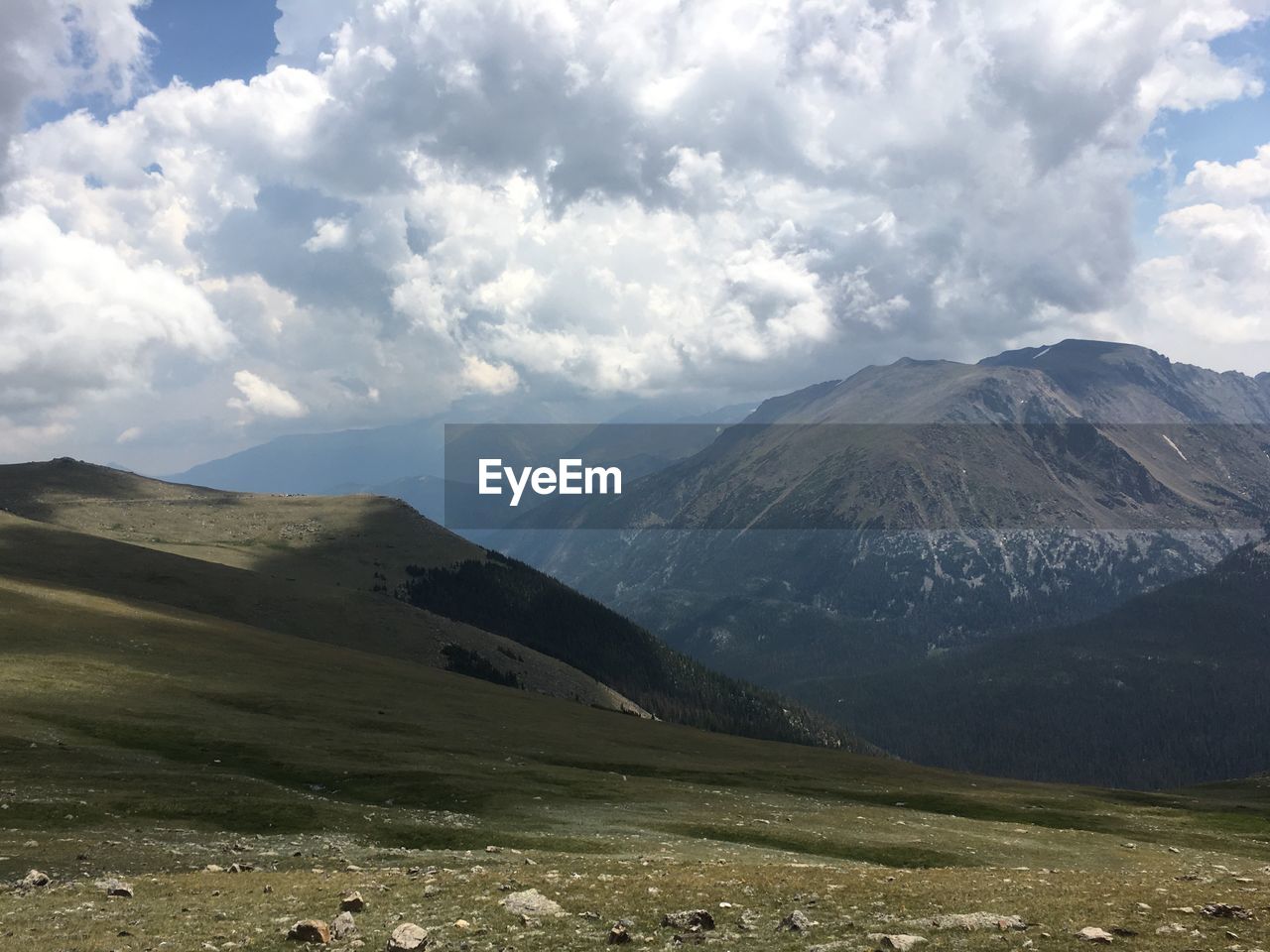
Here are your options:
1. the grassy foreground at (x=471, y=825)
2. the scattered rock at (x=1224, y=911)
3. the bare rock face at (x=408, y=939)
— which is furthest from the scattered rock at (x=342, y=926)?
the scattered rock at (x=1224, y=911)

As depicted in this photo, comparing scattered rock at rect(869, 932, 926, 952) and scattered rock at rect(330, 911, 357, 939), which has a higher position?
scattered rock at rect(869, 932, 926, 952)

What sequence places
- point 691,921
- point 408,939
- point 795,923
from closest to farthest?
1. point 408,939
2. point 795,923
3. point 691,921

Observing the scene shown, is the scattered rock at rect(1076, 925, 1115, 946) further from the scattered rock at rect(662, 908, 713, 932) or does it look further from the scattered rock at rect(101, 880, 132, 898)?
the scattered rock at rect(101, 880, 132, 898)

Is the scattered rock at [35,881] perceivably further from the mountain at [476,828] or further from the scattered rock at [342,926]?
the scattered rock at [342,926]

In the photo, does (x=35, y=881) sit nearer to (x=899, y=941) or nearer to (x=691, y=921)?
(x=691, y=921)

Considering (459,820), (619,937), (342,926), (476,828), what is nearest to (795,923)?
(619,937)

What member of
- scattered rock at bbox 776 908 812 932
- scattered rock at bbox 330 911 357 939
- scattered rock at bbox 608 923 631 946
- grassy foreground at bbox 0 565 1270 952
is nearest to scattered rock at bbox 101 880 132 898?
grassy foreground at bbox 0 565 1270 952
